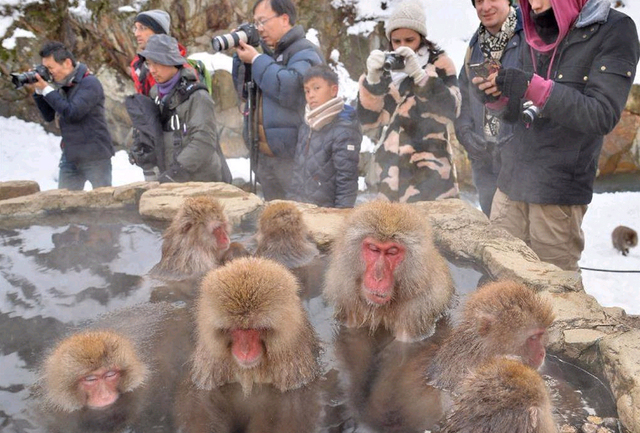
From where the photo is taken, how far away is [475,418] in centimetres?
159

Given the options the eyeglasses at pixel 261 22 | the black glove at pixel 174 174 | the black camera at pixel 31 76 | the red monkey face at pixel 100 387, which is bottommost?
the red monkey face at pixel 100 387

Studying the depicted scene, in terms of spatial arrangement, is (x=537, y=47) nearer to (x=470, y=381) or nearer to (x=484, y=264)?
(x=484, y=264)

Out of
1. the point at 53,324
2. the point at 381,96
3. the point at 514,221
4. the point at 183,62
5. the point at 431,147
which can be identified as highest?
the point at 183,62

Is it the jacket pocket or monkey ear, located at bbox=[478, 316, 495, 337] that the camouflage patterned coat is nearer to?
the jacket pocket

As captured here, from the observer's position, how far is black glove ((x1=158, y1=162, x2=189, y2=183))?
4285 millimetres

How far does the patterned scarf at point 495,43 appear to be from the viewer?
363 centimetres

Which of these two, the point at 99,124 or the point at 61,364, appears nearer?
the point at 61,364

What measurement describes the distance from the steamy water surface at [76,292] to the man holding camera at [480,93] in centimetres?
108

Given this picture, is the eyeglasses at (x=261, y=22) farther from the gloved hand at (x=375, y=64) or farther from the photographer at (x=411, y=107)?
the gloved hand at (x=375, y=64)

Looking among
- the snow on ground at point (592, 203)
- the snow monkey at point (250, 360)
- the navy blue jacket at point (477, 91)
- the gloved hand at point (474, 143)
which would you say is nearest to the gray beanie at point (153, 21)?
the navy blue jacket at point (477, 91)

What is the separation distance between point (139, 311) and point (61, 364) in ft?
2.69

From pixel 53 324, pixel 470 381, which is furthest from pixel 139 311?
pixel 470 381

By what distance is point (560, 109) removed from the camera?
8.94 ft

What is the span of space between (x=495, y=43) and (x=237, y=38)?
5.68 ft
